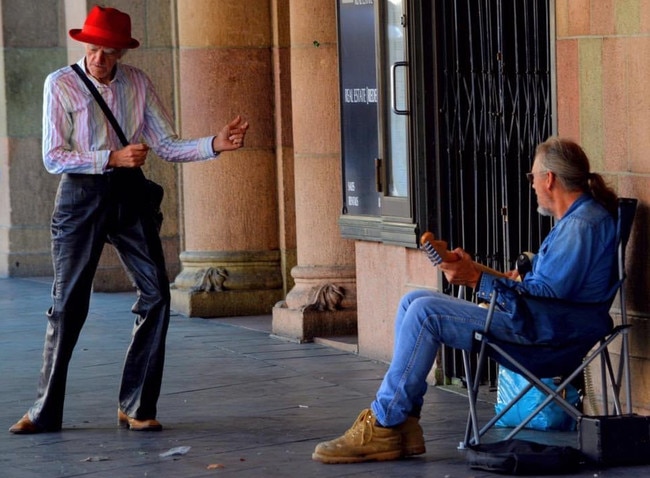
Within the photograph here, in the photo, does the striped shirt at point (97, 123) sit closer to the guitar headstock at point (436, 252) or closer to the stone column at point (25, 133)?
the guitar headstock at point (436, 252)

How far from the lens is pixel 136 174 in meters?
7.14

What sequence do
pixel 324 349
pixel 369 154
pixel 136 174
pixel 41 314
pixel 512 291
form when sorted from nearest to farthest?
1. pixel 512 291
2. pixel 136 174
3. pixel 369 154
4. pixel 324 349
5. pixel 41 314

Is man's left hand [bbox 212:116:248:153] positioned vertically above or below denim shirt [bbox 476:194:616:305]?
above

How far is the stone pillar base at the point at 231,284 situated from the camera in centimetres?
1174

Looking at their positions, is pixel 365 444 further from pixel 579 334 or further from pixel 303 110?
pixel 303 110

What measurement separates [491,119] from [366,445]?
228 centimetres

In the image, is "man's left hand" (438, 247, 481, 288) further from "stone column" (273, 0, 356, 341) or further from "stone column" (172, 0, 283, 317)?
"stone column" (172, 0, 283, 317)

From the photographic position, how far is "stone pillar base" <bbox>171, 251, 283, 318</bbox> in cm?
1174

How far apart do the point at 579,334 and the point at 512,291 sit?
320mm

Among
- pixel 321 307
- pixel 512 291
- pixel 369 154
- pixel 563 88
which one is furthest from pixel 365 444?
pixel 321 307

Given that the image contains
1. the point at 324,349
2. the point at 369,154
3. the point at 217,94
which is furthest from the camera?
the point at 217,94

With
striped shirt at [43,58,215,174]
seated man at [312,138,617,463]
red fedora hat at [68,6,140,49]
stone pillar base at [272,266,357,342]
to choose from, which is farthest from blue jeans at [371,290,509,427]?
stone pillar base at [272,266,357,342]

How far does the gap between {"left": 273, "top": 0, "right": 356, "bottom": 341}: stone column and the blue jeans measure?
401 centimetres

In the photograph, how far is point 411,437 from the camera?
6.23 m
